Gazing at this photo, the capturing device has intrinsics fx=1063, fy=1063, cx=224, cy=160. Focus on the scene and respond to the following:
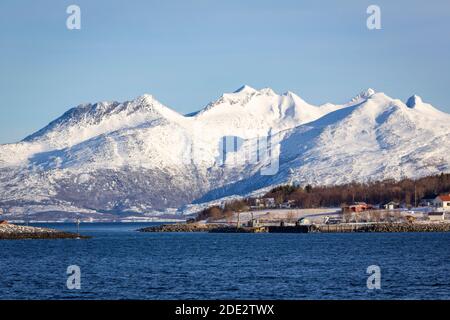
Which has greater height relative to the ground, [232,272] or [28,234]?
[28,234]

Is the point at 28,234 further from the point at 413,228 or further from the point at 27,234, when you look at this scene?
the point at 413,228

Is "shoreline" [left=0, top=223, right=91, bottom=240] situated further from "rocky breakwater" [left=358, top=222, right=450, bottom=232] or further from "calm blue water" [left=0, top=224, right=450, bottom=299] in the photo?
"rocky breakwater" [left=358, top=222, right=450, bottom=232]

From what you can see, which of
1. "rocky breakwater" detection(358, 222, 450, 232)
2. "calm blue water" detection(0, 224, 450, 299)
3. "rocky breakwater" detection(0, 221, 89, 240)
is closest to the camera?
"calm blue water" detection(0, 224, 450, 299)

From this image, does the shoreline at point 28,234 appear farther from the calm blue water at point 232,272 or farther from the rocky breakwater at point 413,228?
the rocky breakwater at point 413,228

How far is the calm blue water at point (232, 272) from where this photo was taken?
71812 millimetres

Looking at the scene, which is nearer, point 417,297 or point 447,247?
point 417,297

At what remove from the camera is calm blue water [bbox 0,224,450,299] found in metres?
71.8

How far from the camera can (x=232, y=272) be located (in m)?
90.1

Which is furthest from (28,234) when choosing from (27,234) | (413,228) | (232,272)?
(232,272)

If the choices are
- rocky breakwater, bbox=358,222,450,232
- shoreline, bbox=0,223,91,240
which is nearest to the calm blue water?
shoreline, bbox=0,223,91,240
